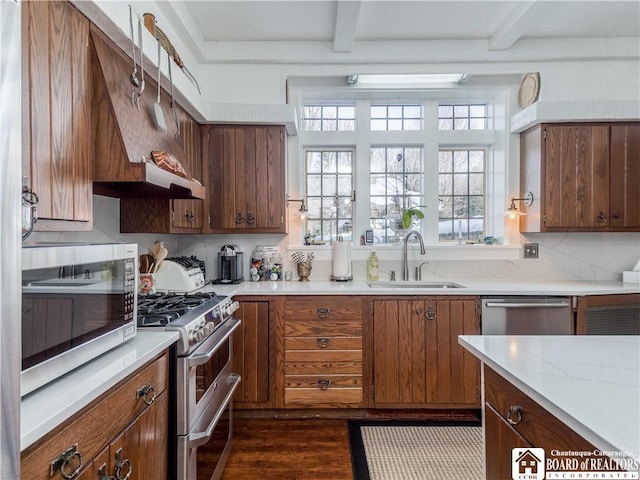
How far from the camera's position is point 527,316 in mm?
2480

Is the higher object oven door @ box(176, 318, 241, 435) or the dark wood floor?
oven door @ box(176, 318, 241, 435)

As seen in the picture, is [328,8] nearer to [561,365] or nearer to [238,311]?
[238,311]

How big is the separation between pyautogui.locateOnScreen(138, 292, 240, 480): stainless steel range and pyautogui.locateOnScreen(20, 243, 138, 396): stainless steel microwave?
256 mm

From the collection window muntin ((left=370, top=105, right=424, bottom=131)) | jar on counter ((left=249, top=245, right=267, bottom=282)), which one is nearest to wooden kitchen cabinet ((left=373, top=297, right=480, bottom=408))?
jar on counter ((left=249, top=245, right=267, bottom=282))

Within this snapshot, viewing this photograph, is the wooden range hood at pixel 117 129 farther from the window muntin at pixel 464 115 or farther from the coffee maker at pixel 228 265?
the window muntin at pixel 464 115

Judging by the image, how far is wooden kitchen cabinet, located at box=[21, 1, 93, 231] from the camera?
1.11 metres

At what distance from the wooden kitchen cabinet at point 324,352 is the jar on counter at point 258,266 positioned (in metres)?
0.58

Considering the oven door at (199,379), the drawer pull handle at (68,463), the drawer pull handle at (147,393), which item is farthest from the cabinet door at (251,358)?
the drawer pull handle at (68,463)

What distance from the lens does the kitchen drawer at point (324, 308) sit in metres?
2.51

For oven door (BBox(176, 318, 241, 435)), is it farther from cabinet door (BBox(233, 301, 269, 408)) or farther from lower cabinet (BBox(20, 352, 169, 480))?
cabinet door (BBox(233, 301, 269, 408))

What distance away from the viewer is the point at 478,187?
334 cm

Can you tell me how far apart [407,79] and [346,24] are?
83cm

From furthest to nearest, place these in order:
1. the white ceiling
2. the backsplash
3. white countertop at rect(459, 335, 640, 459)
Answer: the backsplash, the white ceiling, white countertop at rect(459, 335, 640, 459)

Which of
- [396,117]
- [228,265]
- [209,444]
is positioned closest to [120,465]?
[209,444]
